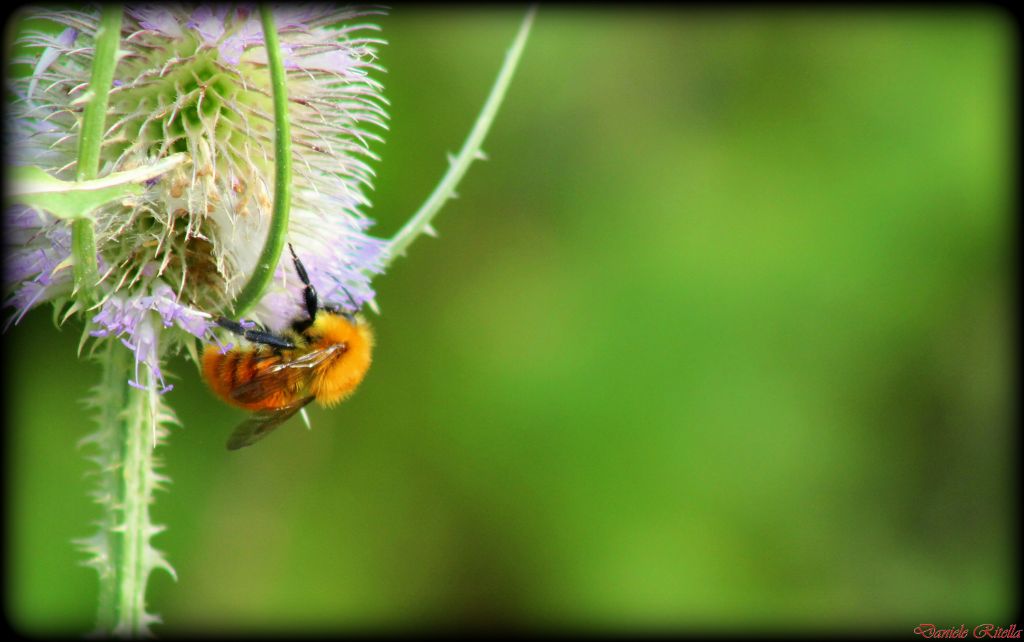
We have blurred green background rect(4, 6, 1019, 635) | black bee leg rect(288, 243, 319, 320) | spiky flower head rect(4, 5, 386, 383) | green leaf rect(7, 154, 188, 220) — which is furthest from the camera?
blurred green background rect(4, 6, 1019, 635)

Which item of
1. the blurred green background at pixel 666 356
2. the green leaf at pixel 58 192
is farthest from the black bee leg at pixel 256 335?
the blurred green background at pixel 666 356

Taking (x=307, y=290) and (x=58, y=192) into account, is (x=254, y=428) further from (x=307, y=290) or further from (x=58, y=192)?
(x=58, y=192)

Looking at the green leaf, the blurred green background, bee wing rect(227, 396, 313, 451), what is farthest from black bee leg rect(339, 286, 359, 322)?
the blurred green background

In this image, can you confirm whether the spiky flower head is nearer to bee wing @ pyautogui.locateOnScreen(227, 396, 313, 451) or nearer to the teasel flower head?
the teasel flower head

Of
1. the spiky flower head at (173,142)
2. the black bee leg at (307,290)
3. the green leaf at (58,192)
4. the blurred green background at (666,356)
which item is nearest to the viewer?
the green leaf at (58,192)

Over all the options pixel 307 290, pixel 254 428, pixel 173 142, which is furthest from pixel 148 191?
pixel 254 428

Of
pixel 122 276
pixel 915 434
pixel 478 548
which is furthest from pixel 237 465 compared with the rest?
pixel 915 434

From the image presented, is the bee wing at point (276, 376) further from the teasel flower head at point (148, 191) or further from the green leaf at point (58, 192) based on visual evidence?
the green leaf at point (58, 192)
